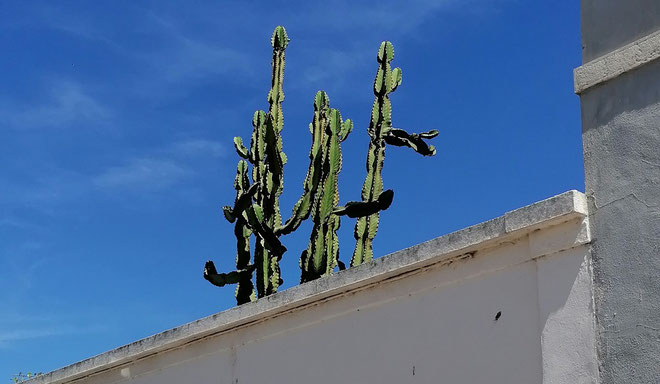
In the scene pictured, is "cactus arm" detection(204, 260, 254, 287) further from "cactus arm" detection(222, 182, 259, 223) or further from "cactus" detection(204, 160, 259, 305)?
"cactus arm" detection(222, 182, 259, 223)

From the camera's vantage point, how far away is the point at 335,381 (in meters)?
6.48

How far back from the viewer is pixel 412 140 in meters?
12.2

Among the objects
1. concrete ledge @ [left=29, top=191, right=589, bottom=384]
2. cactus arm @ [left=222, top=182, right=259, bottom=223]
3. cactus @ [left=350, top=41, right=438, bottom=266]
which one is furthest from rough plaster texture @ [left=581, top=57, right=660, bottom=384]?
cactus @ [left=350, top=41, right=438, bottom=266]

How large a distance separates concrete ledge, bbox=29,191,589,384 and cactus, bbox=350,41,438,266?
3654 millimetres

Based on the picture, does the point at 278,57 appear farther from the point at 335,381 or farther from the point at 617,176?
the point at 617,176

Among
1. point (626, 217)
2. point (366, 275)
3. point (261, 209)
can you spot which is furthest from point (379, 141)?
point (626, 217)

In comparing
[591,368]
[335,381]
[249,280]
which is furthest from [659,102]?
[249,280]

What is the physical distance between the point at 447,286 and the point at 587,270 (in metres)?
1.02

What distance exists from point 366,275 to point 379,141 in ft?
20.5

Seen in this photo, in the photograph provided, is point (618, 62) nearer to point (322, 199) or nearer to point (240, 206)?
point (240, 206)

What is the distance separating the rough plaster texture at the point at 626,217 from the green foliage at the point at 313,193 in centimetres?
487

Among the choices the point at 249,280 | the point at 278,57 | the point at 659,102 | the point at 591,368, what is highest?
the point at 278,57

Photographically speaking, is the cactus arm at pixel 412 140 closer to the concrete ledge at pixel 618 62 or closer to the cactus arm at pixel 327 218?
the cactus arm at pixel 327 218

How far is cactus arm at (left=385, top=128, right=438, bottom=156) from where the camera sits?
39.7 feet
